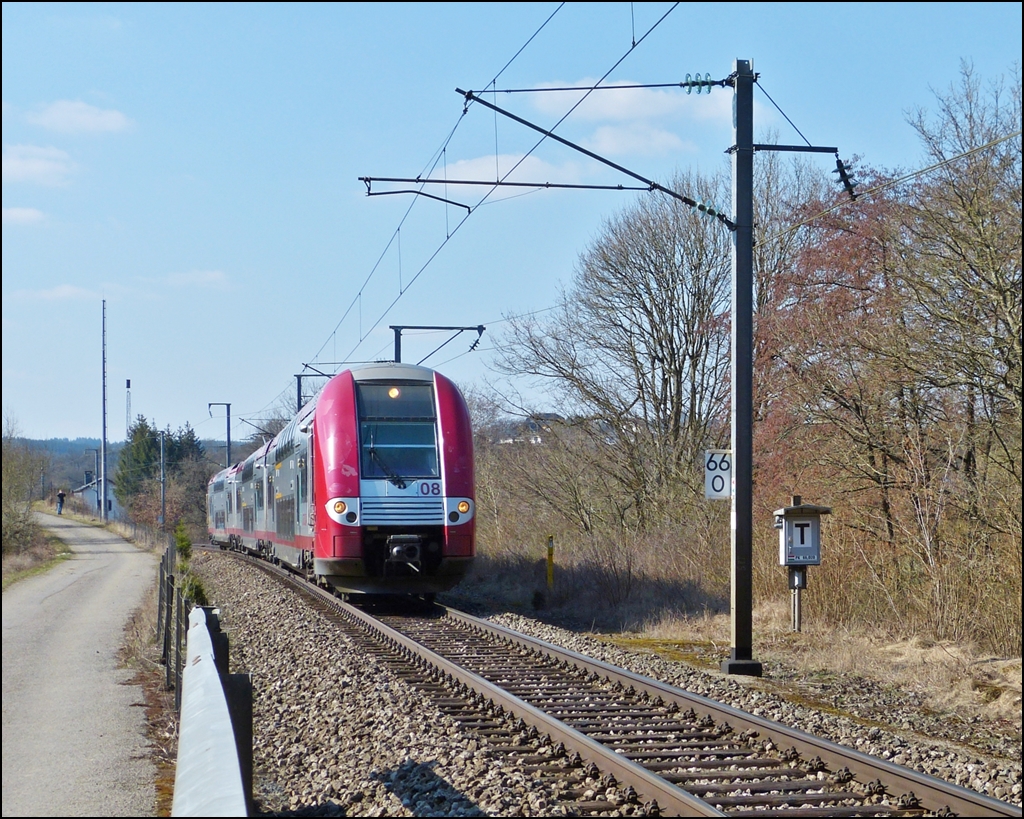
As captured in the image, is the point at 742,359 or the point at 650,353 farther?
the point at 650,353

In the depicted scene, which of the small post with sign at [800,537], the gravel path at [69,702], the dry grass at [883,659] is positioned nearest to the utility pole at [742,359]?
the dry grass at [883,659]

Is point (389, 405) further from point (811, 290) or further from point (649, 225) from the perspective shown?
point (649, 225)

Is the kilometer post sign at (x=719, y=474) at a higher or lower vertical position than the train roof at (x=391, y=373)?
lower

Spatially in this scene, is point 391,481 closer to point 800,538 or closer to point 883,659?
point 800,538

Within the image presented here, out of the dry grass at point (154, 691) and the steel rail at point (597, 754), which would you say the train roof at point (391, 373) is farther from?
the steel rail at point (597, 754)

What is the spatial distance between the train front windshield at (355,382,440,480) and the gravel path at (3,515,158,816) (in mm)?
7901

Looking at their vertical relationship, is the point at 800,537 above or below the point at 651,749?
above

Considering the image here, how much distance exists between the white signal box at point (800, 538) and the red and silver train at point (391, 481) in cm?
511

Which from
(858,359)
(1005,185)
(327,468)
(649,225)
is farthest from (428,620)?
(649,225)

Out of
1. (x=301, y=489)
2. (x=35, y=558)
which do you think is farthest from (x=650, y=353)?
(x=35, y=558)

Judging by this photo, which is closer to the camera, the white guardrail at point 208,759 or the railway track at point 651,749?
the white guardrail at point 208,759

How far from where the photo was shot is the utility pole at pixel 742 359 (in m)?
11.2

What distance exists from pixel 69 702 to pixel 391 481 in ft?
33.8

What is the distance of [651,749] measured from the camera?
23.5 feet
